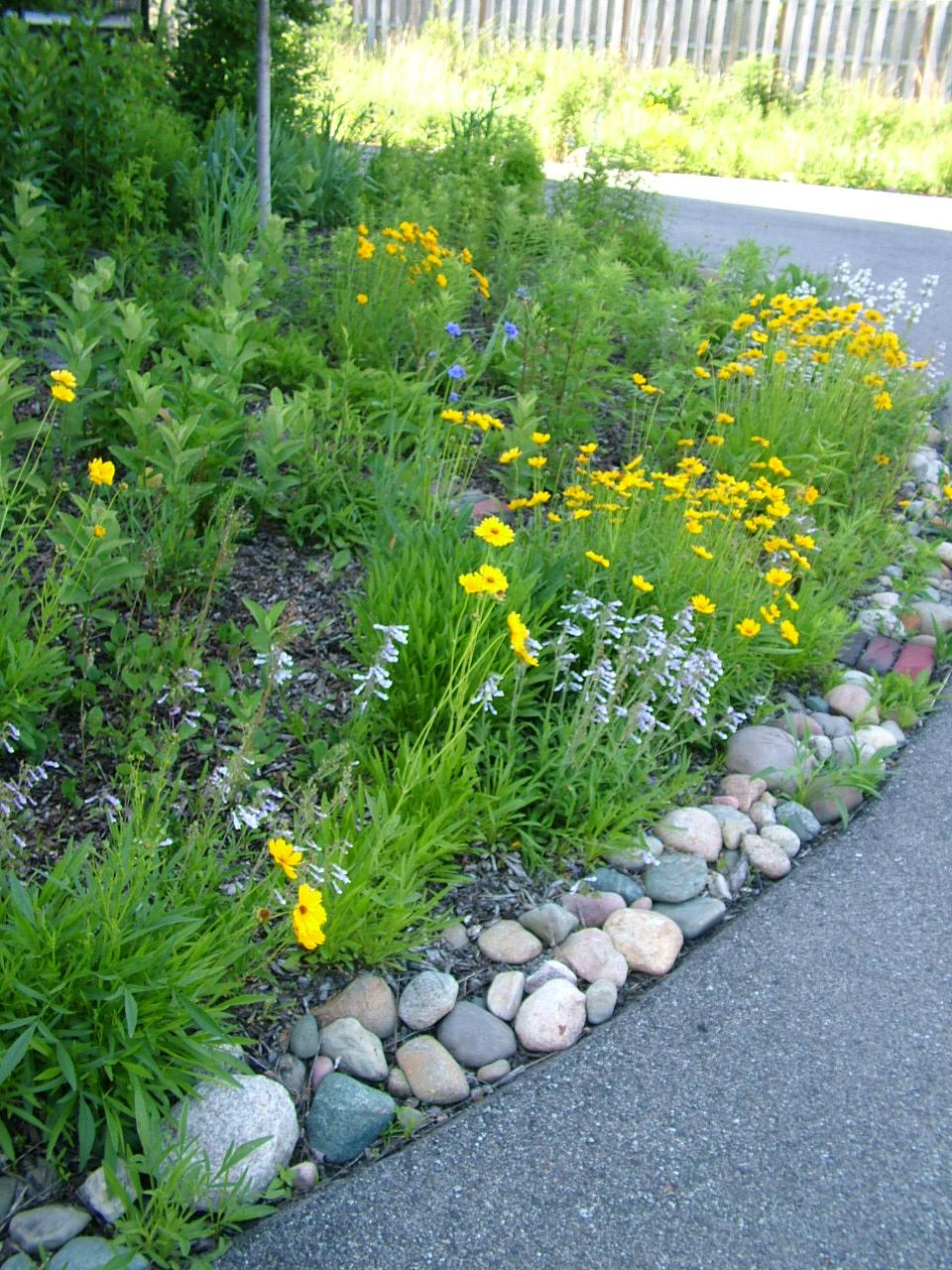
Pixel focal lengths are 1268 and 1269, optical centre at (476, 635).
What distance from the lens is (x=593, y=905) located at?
9.75 feet

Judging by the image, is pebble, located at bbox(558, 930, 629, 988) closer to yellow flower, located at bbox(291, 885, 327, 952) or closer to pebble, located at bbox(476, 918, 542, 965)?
pebble, located at bbox(476, 918, 542, 965)

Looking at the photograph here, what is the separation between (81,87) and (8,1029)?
15.4 ft

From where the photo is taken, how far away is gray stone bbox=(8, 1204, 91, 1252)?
2.04 m

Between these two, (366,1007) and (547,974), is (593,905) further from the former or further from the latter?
Result: (366,1007)

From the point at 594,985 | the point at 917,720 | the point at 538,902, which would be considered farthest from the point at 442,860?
the point at 917,720

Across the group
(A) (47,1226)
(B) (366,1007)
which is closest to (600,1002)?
(B) (366,1007)

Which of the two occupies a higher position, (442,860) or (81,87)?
(81,87)

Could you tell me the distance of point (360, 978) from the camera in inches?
104

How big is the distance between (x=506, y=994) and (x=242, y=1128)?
2.17ft

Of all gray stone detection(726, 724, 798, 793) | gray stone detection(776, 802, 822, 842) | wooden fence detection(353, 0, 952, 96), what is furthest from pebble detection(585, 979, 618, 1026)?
wooden fence detection(353, 0, 952, 96)

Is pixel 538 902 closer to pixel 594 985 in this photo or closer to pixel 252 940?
pixel 594 985

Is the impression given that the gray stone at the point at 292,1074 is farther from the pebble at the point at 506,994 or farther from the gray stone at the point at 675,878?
the gray stone at the point at 675,878

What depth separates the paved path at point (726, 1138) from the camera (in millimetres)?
2178

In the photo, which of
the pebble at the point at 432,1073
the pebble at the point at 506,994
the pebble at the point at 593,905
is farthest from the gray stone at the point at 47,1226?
the pebble at the point at 593,905
